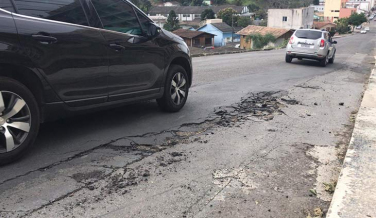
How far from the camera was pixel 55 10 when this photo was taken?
415cm

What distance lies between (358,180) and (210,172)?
1552 millimetres

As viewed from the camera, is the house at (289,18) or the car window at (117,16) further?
the house at (289,18)

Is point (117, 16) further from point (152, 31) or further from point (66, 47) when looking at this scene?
point (66, 47)

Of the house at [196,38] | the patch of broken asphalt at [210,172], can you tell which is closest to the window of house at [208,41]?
the house at [196,38]

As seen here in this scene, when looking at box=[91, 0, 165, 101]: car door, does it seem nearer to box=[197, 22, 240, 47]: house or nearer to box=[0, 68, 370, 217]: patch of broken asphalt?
box=[0, 68, 370, 217]: patch of broken asphalt

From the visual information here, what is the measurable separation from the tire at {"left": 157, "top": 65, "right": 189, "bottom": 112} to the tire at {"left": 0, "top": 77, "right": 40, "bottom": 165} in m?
2.43

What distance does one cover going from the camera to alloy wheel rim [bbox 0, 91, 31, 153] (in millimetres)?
3639

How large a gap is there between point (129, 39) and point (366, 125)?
13.1 ft

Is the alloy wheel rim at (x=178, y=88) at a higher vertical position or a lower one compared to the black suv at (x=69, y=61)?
lower

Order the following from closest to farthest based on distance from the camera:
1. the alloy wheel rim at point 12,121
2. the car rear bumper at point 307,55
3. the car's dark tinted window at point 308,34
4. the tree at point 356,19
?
the alloy wheel rim at point 12,121 < the car rear bumper at point 307,55 < the car's dark tinted window at point 308,34 < the tree at point 356,19

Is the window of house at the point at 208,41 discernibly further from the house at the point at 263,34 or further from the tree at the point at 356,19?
the tree at the point at 356,19

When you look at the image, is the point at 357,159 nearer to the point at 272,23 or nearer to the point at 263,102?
the point at 263,102

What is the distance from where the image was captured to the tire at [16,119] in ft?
11.9

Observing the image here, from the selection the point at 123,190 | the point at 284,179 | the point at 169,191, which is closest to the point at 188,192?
the point at 169,191
